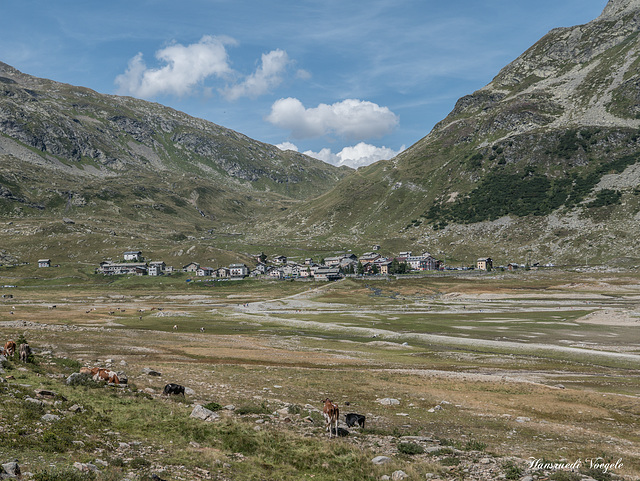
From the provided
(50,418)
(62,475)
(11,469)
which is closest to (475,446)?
(62,475)

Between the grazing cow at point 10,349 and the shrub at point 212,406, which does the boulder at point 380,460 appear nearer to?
the shrub at point 212,406

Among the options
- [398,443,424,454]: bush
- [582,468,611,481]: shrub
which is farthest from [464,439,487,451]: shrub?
[582,468,611,481]: shrub

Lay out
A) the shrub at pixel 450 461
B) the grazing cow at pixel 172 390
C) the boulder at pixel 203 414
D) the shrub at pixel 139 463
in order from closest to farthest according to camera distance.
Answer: the shrub at pixel 139 463
the shrub at pixel 450 461
the boulder at pixel 203 414
the grazing cow at pixel 172 390

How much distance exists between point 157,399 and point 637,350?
7079cm

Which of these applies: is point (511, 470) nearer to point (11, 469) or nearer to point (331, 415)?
A: point (331, 415)

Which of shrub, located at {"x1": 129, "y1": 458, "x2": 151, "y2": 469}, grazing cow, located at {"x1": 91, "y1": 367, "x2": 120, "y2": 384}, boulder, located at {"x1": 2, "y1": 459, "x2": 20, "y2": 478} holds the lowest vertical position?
grazing cow, located at {"x1": 91, "y1": 367, "x2": 120, "y2": 384}

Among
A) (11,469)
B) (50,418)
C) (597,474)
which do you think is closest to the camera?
(11,469)

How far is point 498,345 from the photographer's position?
6756cm

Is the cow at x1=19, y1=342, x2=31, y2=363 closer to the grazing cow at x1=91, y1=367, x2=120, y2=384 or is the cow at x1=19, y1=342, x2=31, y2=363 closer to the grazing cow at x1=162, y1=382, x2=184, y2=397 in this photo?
the grazing cow at x1=91, y1=367, x2=120, y2=384

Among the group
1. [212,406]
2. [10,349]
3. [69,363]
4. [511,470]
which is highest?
[10,349]

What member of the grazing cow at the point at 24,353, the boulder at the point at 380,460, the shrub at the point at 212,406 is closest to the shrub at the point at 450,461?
the boulder at the point at 380,460

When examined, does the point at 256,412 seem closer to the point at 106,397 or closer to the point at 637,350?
the point at 106,397

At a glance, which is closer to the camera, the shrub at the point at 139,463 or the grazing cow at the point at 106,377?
the shrub at the point at 139,463

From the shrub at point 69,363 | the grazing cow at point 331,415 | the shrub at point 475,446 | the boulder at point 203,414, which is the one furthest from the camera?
the shrub at point 69,363
